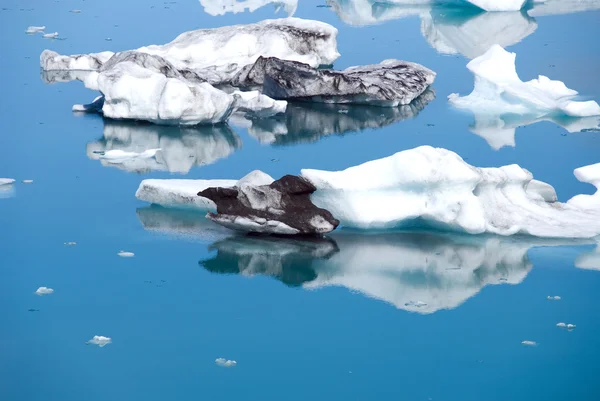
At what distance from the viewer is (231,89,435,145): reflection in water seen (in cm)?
847

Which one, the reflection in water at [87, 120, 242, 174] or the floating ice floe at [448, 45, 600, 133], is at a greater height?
the floating ice floe at [448, 45, 600, 133]

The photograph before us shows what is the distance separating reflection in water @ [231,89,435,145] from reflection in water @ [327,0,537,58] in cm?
285

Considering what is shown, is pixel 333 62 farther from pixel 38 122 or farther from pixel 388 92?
pixel 38 122

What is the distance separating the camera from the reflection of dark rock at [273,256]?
5.43 metres

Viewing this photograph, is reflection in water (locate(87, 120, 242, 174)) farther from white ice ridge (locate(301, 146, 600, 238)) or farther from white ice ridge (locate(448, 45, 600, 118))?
white ice ridge (locate(448, 45, 600, 118))

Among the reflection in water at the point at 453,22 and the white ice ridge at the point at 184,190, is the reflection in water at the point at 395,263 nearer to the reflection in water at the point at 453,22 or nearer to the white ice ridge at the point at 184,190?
the white ice ridge at the point at 184,190

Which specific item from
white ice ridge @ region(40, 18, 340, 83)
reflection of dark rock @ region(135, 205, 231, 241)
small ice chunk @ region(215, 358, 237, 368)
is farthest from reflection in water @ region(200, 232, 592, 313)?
white ice ridge @ region(40, 18, 340, 83)

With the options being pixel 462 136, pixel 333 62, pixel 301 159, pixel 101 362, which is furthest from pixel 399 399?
pixel 333 62

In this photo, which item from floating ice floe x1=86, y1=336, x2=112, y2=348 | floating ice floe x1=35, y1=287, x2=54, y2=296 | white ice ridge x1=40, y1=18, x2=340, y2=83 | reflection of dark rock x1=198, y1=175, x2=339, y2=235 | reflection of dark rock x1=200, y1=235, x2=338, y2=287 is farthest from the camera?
white ice ridge x1=40, y1=18, x2=340, y2=83

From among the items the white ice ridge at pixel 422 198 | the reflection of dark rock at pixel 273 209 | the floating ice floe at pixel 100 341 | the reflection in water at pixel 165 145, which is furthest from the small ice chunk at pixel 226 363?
the reflection in water at pixel 165 145

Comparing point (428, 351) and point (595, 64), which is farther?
point (595, 64)

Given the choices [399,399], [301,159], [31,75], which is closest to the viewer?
[399,399]

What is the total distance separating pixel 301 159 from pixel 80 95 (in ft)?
10.9

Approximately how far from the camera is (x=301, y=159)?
7.63m
